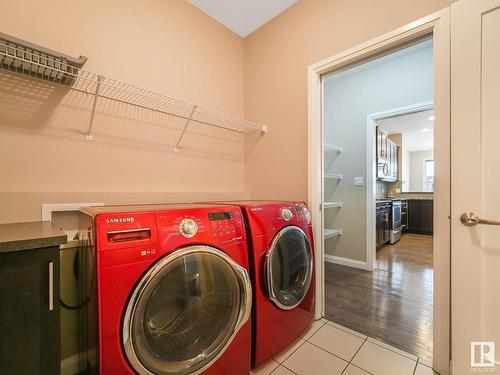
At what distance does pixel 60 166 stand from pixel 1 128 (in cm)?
29

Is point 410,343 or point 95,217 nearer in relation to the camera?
point 95,217

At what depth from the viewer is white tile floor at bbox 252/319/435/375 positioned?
1266 mm

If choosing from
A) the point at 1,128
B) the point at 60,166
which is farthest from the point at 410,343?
the point at 1,128

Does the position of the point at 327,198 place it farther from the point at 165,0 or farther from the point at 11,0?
the point at 11,0

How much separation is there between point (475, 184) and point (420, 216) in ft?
17.4

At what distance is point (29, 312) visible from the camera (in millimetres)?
699

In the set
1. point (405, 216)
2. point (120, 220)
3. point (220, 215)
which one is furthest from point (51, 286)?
A: point (405, 216)

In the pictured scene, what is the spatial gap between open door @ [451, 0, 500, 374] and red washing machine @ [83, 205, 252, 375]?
1.10 meters

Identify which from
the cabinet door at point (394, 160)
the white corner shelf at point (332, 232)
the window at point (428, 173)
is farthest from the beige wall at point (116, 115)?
the window at point (428, 173)

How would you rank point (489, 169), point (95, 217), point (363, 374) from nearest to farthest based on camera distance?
point (95, 217) < point (489, 169) < point (363, 374)

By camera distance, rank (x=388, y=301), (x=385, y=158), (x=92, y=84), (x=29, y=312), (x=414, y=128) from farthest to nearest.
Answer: (x=414, y=128)
(x=385, y=158)
(x=388, y=301)
(x=92, y=84)
(x=29, y=312)

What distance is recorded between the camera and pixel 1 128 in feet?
3.66

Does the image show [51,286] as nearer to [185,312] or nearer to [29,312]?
[29,312]

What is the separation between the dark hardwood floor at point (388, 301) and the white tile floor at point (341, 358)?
0.33 feet
